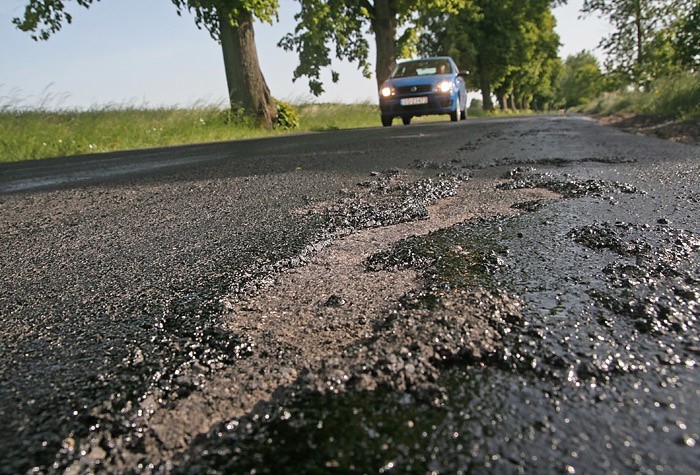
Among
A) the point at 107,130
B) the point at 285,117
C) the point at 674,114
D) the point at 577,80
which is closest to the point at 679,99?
the point at 674,114

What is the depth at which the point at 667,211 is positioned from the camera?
7.58 ft

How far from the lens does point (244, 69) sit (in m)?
13.1

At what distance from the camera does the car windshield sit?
46.3 feet

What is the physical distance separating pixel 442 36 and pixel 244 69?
27.1 meters

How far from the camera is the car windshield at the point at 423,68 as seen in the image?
46.3 feet

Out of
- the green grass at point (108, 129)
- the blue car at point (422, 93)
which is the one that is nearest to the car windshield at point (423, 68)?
the blue car at point (422, 93)

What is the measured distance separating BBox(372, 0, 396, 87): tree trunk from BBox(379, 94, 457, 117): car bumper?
7.55m

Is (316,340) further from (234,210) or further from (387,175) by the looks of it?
(387,175)

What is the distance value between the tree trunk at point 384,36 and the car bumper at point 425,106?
7.55 metres

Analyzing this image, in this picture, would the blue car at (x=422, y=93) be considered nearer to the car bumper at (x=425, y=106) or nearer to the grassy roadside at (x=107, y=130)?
the car bumper at (x=425, y=106)

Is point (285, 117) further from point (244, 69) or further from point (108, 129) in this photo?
point (108, 129)

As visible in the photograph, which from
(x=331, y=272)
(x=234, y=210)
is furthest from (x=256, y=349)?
(x=234, y=210)

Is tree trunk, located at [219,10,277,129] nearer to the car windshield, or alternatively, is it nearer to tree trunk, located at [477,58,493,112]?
the car windshield

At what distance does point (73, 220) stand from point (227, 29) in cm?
1139
